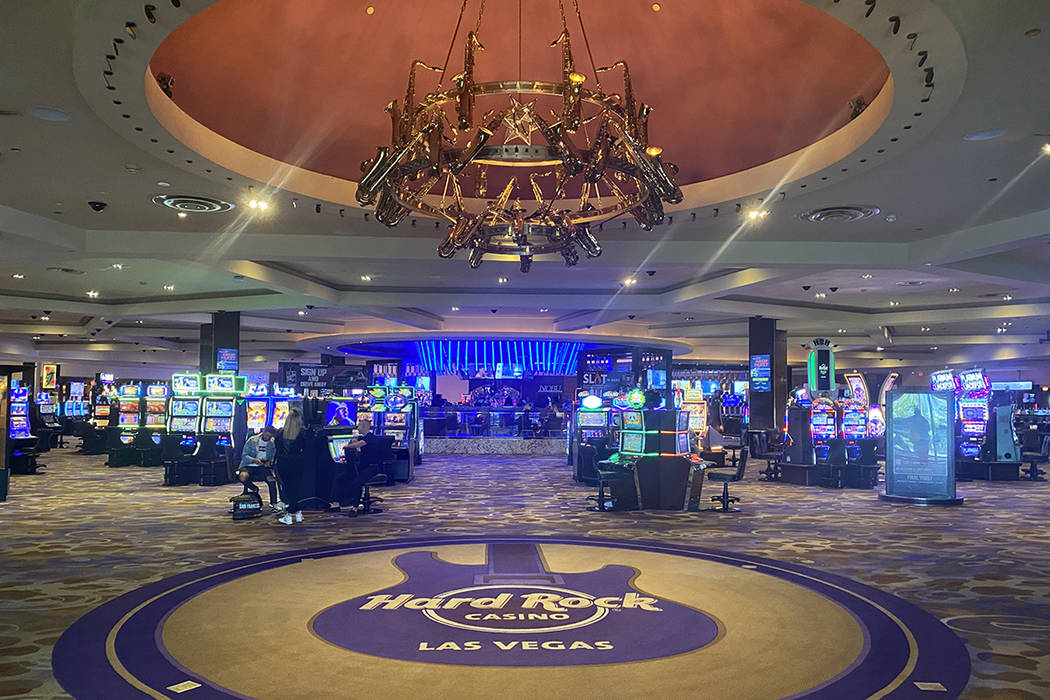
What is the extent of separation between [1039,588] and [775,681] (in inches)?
128

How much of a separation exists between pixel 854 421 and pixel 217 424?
10804 millimetres

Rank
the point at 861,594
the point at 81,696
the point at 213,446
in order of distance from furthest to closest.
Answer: the point at 213,446, the point at 861,594, the point at 81,696

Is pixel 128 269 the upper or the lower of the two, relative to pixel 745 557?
upper

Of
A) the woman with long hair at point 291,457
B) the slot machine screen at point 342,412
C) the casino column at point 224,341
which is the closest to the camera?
the woman with long hair at point 291,457

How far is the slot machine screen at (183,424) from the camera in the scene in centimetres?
1392

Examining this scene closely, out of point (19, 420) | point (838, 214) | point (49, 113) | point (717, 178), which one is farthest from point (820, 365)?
point (19, 420)

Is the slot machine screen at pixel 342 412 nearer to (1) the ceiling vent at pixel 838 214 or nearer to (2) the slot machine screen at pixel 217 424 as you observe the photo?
(2) the slot machine screen at pixel 217 424

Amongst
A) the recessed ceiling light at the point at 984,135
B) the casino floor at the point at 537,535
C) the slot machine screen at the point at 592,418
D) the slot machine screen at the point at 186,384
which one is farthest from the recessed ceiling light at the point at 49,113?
the slot machine screen at the point at 592,418

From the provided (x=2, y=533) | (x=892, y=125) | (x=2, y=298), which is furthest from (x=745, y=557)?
(x=2, y=298)

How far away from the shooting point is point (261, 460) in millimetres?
9664

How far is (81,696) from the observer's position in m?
3.75

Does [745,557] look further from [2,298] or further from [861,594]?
[2,298]

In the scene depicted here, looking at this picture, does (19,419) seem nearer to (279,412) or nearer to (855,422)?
(279,412)

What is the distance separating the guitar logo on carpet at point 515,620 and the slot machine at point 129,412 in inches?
485
